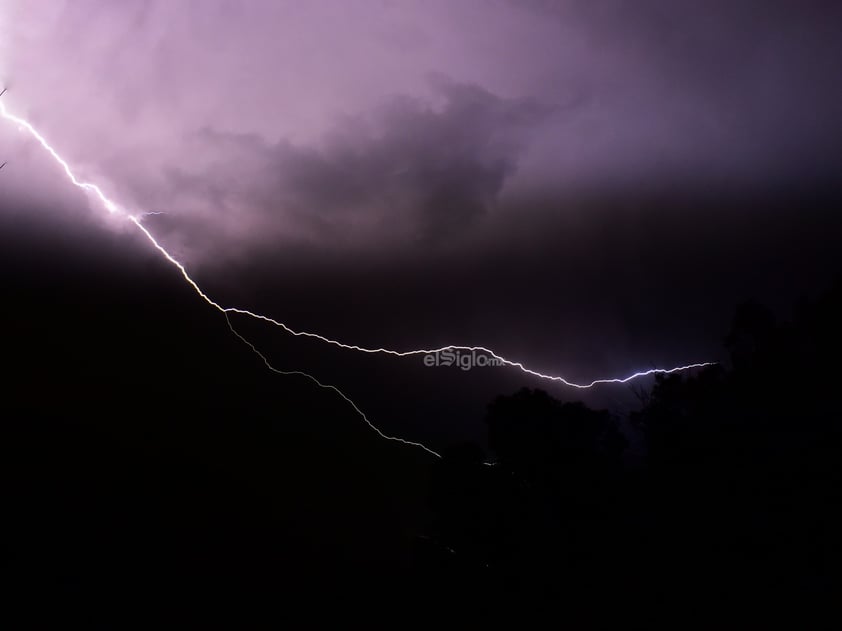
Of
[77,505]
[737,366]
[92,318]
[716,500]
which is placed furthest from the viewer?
[92,318]

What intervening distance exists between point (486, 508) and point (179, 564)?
6.18 m

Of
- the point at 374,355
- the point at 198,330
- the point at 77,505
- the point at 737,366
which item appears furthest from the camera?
the point at 374,355

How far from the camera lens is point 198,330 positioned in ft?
40.9

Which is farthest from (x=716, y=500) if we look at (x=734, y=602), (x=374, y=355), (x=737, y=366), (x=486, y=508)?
(x=374, y=355)

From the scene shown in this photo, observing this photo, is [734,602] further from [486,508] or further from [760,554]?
[486,508]

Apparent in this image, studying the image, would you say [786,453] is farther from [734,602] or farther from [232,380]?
[232,380]

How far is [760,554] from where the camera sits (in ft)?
19.1

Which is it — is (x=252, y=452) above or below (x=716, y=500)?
below

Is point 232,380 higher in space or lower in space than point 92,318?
lower

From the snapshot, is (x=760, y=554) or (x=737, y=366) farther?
(x=737, y=366)

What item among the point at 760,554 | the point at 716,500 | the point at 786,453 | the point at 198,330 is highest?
the point at 198,330

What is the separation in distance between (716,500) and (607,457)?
2.30 m

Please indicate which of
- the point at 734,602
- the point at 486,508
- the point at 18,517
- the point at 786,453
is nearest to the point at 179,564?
the point at 18,517

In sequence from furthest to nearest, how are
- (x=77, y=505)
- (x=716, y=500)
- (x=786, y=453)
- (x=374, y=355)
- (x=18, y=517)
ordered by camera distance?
(x=374, y=355)
(x=77, y=505)
(x=18, y=517)
(x=716, y=500)
(x=786, y=453)
